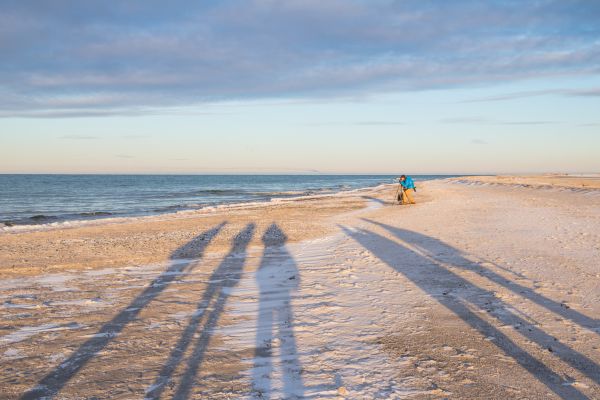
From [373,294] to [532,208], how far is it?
55.1 feet

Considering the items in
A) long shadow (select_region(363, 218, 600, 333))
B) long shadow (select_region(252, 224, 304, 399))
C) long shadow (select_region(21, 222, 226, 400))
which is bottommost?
long shadow (select_region(21, 222, 226, 400))

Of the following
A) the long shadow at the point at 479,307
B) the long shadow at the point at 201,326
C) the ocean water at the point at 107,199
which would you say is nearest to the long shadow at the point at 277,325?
the long shadow at the point at 201,326

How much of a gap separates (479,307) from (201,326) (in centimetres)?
447

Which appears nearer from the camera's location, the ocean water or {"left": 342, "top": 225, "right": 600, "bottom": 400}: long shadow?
{"left": 342, "top": 225, "right": 600, "bottom": 400}: long shadow

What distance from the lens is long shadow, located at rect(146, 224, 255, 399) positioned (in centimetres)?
454

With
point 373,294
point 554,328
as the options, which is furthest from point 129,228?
point 554,328

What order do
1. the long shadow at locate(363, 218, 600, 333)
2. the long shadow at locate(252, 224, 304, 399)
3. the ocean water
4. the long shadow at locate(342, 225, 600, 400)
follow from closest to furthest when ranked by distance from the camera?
the long shadow at locate(252, 224, 304, 399) → the long shadow at locate(342, 225, 600, 400) → the long shadow at locate(363, 218, 600, 333) → the ocean water

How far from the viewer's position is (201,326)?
6.31 metres

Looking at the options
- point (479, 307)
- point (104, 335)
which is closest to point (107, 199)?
point (104, 335)

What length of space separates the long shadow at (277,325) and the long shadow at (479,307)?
8.47 ft

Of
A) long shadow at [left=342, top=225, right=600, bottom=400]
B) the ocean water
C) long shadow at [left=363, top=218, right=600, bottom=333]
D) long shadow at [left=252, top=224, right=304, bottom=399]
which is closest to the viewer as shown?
long shadow at [left=252, top=224, right=304, bottom=399]

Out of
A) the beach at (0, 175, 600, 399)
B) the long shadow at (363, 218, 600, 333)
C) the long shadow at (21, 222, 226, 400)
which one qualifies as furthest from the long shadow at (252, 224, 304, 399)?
the long shadow at (363, 218, 600, 333)

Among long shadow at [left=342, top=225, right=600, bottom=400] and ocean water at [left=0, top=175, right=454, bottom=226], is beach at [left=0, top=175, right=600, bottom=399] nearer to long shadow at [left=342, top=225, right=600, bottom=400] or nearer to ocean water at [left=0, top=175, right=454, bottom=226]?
long shadow at [left=342, top=225, right=600, bottom=400]

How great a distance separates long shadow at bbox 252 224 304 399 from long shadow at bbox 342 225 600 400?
2582 mm
